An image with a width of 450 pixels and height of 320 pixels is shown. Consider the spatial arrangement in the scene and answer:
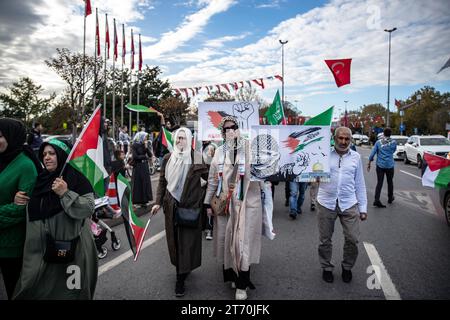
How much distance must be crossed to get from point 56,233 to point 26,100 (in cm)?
4141

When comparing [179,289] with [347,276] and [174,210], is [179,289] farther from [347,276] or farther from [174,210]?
[347,276]

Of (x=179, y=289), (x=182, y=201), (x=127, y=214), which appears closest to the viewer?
(x=127, y=214)

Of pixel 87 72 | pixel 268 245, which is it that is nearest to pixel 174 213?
pixel 268 245

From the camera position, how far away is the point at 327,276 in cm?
378

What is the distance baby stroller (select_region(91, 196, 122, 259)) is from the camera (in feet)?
14.8

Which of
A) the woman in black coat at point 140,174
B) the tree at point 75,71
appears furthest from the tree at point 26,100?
the woman in black coat at point 140,174

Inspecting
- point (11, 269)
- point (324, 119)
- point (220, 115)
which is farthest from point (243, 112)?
point (11, 269)

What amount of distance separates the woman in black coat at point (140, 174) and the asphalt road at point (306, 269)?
1.51m

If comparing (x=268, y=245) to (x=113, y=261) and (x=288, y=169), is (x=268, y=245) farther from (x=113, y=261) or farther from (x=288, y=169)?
(x=113, y=261)

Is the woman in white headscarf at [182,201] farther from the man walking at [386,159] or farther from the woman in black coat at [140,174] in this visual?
the man walking at [386,159]

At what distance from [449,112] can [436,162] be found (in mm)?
39038

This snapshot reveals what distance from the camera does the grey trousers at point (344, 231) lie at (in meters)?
3.73

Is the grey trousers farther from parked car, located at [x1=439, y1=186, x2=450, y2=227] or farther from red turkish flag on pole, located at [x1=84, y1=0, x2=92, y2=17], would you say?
red turkish flag on pole, located at [x1=84, y1=0, x2=92, y2=17]
